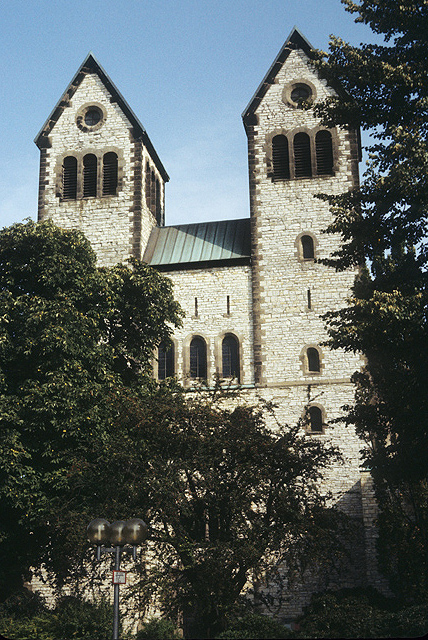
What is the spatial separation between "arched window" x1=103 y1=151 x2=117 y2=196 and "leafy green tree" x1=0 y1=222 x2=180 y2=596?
36.3ft

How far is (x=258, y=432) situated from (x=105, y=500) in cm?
453

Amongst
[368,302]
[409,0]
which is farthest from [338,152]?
[368,302]

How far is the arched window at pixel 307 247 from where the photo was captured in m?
34.4

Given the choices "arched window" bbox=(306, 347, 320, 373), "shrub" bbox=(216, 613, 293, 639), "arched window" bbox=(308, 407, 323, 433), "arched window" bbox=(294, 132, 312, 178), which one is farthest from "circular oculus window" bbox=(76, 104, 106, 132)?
"shrub" bbox=(216, 613, 293, 639)

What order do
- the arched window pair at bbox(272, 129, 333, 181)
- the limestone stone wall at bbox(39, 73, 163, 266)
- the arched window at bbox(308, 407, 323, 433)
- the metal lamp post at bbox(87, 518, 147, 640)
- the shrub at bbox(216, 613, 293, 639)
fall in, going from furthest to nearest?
1. the limestone stone wall at bbox(39, 73, 163, 266)
2. the arched window pair at bbox(272, 129, 333, 181)
3. the arched window at bbox(308, 407, 323, 433)
4. the shrub at bbox(216, 613, 293, 639)
5. the metal lamp post at bbox(87, 518, 147, 640)

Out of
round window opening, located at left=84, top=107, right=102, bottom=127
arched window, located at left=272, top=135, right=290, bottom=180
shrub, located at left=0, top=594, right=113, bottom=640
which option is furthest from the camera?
round window opening, located at left=84, top=107, right=102, bottom=127

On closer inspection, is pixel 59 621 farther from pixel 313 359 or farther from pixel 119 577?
pixel 313 359

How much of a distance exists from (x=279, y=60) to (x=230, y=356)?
1584cm

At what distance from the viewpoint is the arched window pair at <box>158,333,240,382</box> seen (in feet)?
110

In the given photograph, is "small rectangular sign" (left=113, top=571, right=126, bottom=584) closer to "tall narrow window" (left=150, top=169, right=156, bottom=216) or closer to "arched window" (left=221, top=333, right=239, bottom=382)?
"arched window" (left=221, top=333, right=239, bottom=382)

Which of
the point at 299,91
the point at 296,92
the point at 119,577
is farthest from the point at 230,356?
the point at 119,577

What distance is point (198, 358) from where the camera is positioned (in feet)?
112

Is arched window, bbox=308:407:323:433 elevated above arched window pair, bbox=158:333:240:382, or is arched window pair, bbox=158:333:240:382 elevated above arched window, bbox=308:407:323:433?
arched window pair, bbox=158:333:240:382

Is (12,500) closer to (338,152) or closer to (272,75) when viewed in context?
(338,152)
